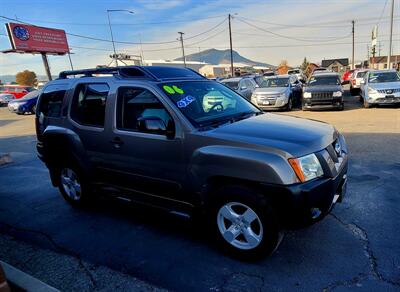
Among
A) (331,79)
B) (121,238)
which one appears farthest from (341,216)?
(331,79)

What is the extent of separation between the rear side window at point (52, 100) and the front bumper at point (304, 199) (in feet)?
11.2

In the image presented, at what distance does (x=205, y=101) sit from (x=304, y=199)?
176cm

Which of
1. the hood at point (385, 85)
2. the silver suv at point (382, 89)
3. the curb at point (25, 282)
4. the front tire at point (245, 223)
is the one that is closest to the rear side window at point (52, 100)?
the curb at point (25, 282)

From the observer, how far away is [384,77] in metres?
14.2

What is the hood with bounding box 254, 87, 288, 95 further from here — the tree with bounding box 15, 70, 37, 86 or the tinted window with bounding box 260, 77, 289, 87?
the tree with bounding box 15, 70, 37, 86

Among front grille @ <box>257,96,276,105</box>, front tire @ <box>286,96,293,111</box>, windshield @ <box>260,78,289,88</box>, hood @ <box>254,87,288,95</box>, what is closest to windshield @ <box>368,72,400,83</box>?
front tire @ <box>286,96,293,111</box>

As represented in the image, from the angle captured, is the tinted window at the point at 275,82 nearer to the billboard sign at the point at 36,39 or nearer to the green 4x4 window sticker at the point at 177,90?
the green 4x4 window sticker at the point at 177,90

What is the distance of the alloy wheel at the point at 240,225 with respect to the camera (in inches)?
125

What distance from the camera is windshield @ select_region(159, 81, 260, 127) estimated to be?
3.62 meters

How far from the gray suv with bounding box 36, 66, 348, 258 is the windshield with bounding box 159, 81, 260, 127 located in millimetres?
17

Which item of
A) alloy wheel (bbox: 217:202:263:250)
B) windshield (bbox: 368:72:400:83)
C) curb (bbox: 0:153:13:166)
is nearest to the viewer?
alloy wheel (bbox: 217:202:263:250)

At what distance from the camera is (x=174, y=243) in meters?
3.77

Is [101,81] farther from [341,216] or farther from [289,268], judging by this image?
[341,216]

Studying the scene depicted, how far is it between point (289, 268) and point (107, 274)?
1.81 m
